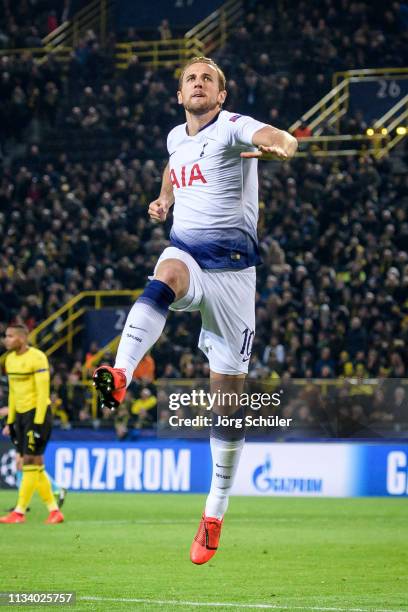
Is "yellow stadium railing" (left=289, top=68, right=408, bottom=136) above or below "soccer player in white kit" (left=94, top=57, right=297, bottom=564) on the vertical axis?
above

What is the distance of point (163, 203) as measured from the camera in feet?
27.8

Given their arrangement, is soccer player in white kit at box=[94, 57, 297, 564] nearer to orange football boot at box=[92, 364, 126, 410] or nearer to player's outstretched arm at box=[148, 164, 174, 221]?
player's outstretched arm at box=[148, 164, 174, 221]

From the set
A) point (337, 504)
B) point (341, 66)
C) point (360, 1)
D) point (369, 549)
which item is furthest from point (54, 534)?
point (360, 1)

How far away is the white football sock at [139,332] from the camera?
24.2 feet

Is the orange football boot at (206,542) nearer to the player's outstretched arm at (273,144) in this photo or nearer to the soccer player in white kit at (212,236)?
the soccer player in white kit at (212,236)

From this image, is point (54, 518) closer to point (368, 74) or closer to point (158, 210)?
point (158, 210)

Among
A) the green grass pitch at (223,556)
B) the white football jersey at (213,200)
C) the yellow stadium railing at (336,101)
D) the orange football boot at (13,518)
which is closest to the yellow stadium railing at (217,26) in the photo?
the yellow stadium railing at (336,101)

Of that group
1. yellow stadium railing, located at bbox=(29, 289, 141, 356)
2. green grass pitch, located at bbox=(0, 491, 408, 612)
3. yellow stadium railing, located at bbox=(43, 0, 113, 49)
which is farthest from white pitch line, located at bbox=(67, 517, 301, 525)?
yellow stadium railing, located at bbox=(43, 0, 113, 49)

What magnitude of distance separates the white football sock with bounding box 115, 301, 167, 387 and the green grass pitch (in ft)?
6.50

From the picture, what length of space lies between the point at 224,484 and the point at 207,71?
9.31ft

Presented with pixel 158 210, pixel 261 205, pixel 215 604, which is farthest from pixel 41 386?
pixel 261 205

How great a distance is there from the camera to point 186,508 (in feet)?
A: 60.2

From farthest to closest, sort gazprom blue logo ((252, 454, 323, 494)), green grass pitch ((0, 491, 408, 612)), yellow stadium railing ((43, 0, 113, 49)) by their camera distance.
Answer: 1. yellow stadium railing ((43, 0, 113, 49))
2. gazprom blue logo ((252, 454, 323, 494))
3. green grass pitch ((0, 491, 408, 612))

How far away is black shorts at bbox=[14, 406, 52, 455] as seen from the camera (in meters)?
15.2
